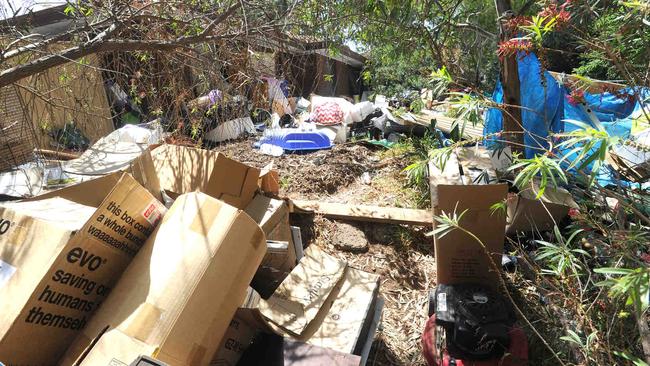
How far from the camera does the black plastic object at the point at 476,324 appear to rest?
1884 mm

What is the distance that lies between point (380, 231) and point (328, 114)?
3.33 meters

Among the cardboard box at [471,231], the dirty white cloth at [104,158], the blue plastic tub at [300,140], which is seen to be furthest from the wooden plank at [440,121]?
the dirty white cloth at [104,158]

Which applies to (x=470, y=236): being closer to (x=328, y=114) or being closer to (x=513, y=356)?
(x=513, y=356)

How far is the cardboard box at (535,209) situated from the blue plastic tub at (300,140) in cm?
299

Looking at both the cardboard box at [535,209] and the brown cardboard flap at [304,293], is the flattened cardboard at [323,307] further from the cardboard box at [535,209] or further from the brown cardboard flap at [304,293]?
the cardboard box at [535,209]

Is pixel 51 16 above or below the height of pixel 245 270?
above

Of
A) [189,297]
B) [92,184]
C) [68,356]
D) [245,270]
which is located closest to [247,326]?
[245,270]

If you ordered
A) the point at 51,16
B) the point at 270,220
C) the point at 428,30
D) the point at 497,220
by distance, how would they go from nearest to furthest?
the point at 497,220
the point at 270,220
the point at 428,30
the point at 51,16

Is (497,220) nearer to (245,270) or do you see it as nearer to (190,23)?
(245,270)

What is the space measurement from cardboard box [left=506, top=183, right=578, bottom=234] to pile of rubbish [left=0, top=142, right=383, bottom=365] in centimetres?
137

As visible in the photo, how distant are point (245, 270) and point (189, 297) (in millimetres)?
271

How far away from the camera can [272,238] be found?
2.58m

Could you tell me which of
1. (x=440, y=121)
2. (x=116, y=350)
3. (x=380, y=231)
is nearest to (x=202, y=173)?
(x=116, y=350)

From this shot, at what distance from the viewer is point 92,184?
7.11 ft
